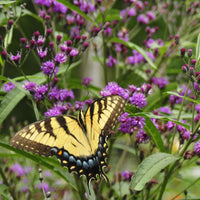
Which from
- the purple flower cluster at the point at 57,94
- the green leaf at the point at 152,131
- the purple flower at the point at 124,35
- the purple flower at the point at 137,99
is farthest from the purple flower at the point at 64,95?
the purple flower at the point at 124,35

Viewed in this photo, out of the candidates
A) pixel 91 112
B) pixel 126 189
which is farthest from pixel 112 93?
pixel 126 189

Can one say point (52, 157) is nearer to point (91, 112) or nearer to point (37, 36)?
point (91, 112)

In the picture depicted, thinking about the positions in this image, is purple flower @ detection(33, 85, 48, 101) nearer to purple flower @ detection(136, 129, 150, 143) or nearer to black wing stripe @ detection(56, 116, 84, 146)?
black wing stripe @ detection(56, 116, 84, 146)

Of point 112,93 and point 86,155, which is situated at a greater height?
point 112,93

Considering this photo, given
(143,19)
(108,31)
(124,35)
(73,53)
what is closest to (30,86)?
(73,53)

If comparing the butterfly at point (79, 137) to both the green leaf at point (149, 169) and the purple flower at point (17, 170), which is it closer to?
the green leaf at point (149, 169)
